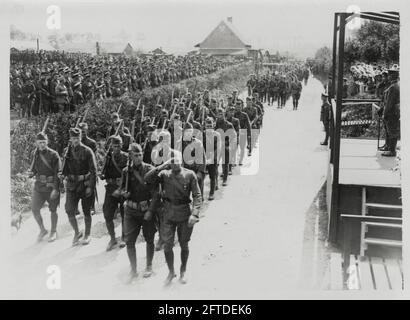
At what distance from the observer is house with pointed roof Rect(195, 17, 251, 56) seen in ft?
166

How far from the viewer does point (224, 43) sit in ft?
170

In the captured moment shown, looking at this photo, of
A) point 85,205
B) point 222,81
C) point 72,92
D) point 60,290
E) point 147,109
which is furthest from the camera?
point 222,81

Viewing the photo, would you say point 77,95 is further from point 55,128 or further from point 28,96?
point 55,128

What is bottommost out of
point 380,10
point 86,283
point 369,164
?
point 86,283

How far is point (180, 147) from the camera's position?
10.0 m

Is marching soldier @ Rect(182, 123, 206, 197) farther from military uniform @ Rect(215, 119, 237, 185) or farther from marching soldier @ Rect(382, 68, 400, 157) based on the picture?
marching soldier @ Rect(382, 68, 400, 157)

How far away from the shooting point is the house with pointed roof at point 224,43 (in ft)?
166

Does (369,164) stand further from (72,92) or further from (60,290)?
(72,92)

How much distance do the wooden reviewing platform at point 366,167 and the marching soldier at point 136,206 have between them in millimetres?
3040

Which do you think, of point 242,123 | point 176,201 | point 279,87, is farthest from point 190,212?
point 279,87

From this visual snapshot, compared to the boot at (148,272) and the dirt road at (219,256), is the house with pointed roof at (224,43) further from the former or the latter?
the boot at (148,272)

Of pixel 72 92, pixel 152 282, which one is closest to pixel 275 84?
pixel 72 92

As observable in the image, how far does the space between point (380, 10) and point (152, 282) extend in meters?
4.99

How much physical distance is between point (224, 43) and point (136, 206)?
46875 millimetres
